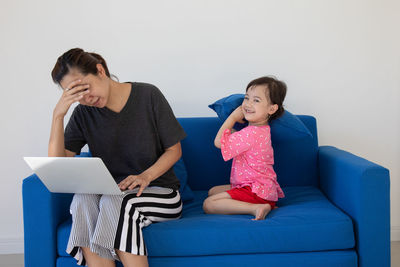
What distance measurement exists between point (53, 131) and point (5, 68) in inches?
39.6

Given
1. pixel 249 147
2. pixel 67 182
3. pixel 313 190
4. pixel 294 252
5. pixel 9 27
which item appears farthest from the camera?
pixel 9 27

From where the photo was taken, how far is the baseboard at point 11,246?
2490 mm

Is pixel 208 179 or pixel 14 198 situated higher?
pixel 208 179

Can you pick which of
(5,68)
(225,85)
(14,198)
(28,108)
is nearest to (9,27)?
(5,68)

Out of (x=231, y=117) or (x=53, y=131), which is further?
(x=231, y=117)

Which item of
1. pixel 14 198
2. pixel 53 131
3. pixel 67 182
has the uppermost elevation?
pixel 53 131

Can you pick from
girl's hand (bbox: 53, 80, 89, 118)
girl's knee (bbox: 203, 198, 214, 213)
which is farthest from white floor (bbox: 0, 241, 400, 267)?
girl's hand (bbox: 53, 80, 89, 118)

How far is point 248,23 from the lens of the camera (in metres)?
2.45

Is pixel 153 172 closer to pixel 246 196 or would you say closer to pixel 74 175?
pixel 74 175

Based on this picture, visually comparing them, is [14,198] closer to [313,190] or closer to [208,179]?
[208,179]

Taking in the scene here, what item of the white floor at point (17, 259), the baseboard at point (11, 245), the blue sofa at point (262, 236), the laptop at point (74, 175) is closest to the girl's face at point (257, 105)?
the blue sofa at point (262, 236)

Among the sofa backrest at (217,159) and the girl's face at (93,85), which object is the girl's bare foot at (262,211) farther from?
the girl's face at (93,85)

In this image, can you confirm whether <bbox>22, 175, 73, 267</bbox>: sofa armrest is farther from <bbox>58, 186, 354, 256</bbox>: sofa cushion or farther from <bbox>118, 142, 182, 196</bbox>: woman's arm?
<bbox>118, 142, 182, 196</bbox>: woman's arm

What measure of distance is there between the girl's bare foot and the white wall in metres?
0.91
